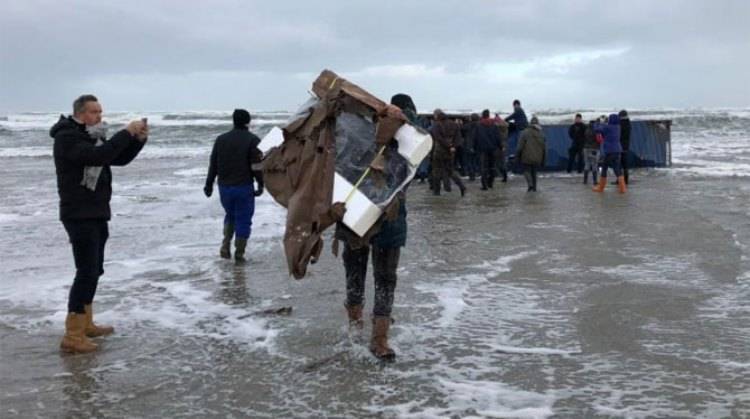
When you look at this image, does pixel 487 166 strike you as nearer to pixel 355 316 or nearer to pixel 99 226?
pixel 355 316

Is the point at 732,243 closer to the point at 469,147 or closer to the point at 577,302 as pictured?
the point at 577,302

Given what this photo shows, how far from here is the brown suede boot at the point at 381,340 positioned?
564 cm

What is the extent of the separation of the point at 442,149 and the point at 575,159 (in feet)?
23.1

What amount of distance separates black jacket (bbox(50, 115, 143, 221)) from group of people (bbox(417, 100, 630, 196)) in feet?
37.1

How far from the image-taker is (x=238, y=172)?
9266 millimetres

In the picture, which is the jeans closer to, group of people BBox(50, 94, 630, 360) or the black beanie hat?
the black beanie hat

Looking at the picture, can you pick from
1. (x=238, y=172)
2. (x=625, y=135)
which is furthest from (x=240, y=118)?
(x=625, y=135)

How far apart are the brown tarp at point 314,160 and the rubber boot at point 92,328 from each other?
1.75m

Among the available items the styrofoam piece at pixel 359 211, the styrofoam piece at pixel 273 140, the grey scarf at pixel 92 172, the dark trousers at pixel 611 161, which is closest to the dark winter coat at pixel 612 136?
the dark trousers at pixel 611 161

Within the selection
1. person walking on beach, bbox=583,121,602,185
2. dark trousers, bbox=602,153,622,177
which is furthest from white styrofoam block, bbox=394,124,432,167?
person walking on beach, bbox=583,121,602,185

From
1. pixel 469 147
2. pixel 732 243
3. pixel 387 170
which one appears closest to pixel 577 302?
pixel 387 170

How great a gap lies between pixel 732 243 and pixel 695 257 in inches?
Result: 48.2

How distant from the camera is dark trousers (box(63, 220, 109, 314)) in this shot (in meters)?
5.93

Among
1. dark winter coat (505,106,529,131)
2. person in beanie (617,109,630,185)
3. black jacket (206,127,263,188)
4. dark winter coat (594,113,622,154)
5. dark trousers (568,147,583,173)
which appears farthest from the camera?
dark trousers (568,147,583,173)
